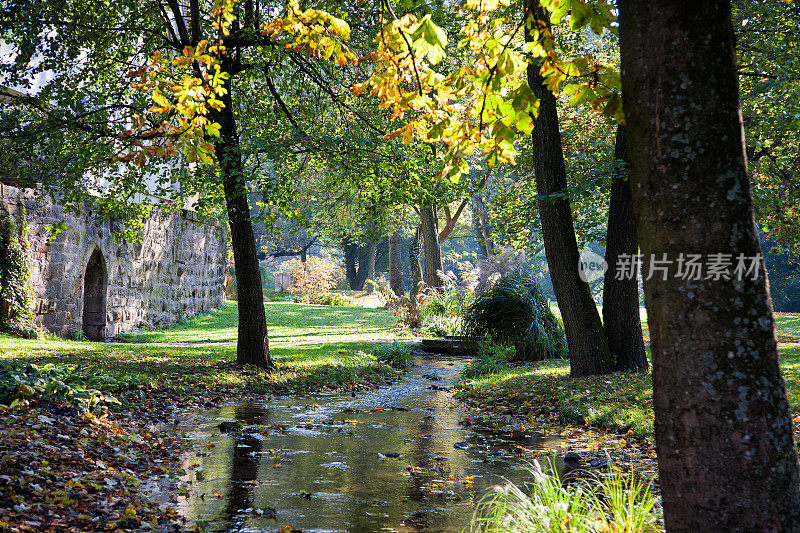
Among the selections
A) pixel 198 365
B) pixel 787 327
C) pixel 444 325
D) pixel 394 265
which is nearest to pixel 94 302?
pixel 198 365

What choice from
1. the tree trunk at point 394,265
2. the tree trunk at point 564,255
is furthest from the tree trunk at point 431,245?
the tree trunk at point 564,255

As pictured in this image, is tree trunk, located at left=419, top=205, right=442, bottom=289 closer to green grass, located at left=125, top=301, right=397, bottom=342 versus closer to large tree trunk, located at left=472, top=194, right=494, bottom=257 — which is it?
green grass, located at left=125, top=301, right=397, bottom=342

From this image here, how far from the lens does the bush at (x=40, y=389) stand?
195 inches

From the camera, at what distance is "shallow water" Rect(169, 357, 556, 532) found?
3497 millimetres

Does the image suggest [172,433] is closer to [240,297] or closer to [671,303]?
[240,297]

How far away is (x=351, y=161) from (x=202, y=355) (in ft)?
15.0

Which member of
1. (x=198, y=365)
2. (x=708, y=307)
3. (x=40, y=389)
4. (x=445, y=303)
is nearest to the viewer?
(x=708, y=307)

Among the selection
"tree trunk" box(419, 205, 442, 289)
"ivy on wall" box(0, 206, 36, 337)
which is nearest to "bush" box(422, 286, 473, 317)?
"tree trunk" box(419, 205, 442, 289)

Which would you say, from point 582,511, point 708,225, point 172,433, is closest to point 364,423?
point 172,433

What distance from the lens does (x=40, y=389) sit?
16.8 feet

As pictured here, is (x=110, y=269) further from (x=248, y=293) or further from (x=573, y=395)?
(x=573, y=395)

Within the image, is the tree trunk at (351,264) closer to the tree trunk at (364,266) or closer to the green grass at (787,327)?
the tree trunk at (364,266)

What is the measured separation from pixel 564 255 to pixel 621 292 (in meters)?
1.03

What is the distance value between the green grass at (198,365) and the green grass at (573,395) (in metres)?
2.12
